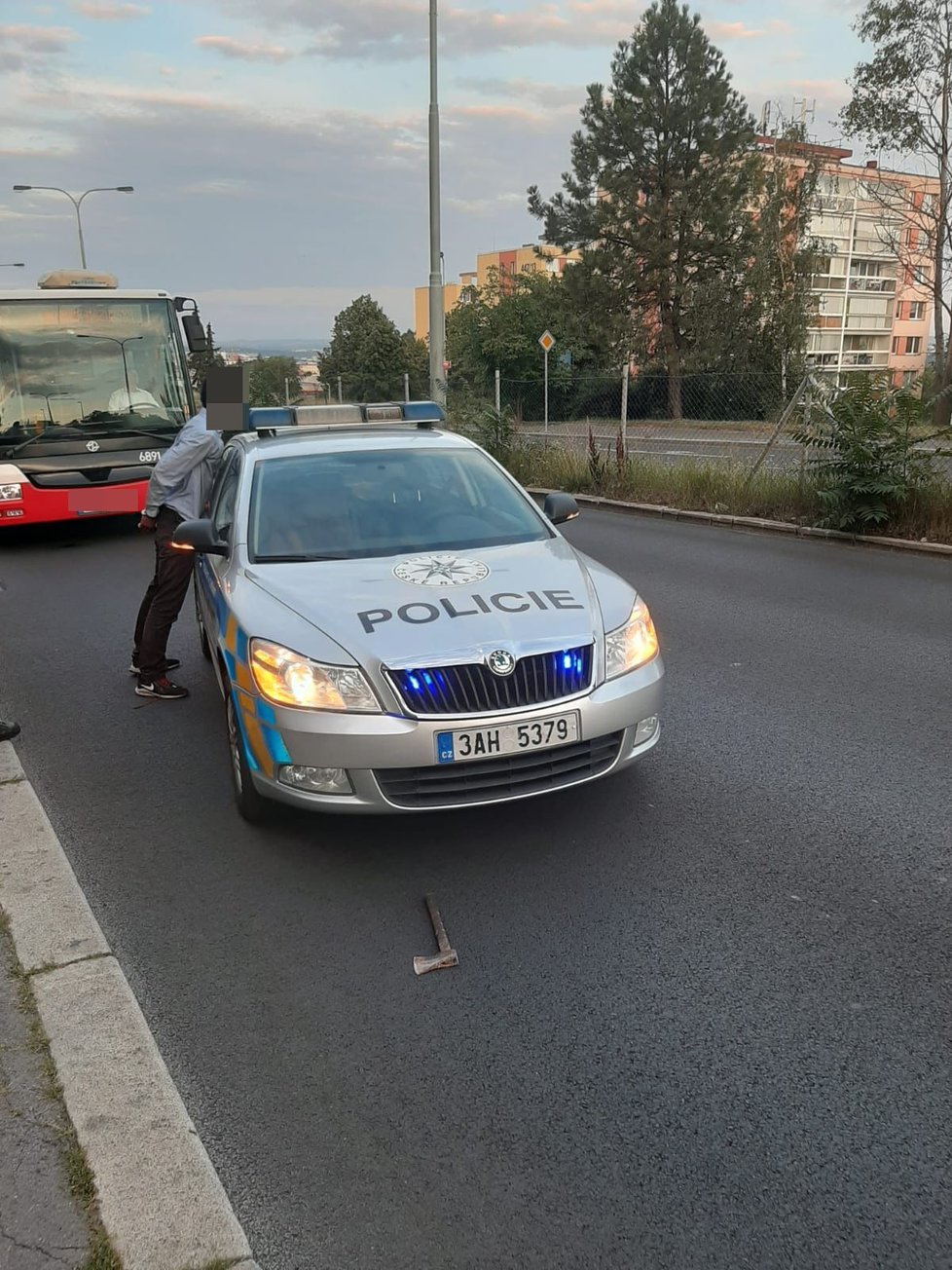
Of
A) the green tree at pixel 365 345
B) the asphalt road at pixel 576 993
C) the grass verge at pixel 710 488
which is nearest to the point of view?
the asphalt road at pixel 576 993

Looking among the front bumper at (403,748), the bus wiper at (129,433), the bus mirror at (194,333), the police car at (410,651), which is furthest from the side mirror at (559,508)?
the bus mirror at (194,333)

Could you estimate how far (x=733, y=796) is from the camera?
14.4ft

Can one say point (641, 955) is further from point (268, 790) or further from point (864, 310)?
point (864, 310)

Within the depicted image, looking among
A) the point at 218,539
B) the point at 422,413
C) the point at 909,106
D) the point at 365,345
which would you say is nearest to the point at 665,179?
the point at 909,106

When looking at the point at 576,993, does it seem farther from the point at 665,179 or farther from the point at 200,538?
the point at 665,179

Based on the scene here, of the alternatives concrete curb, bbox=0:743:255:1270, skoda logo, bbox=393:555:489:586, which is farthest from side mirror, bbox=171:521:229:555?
concrete curb, bbox=0:743:255:1270

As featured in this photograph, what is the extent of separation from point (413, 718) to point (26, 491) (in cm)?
901

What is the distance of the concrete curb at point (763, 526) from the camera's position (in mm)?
10211

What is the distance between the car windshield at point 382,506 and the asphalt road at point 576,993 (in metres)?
1.24

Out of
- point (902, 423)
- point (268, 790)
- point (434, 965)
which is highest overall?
point (902, 423)

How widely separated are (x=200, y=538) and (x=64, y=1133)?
9.42 feet

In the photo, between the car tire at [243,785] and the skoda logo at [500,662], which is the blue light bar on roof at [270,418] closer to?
the car tire at [243,785]

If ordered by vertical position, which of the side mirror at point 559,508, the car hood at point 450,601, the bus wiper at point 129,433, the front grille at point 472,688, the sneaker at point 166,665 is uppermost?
the bus wiper at point 129,433

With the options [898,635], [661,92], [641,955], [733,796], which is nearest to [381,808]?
[641,955]
